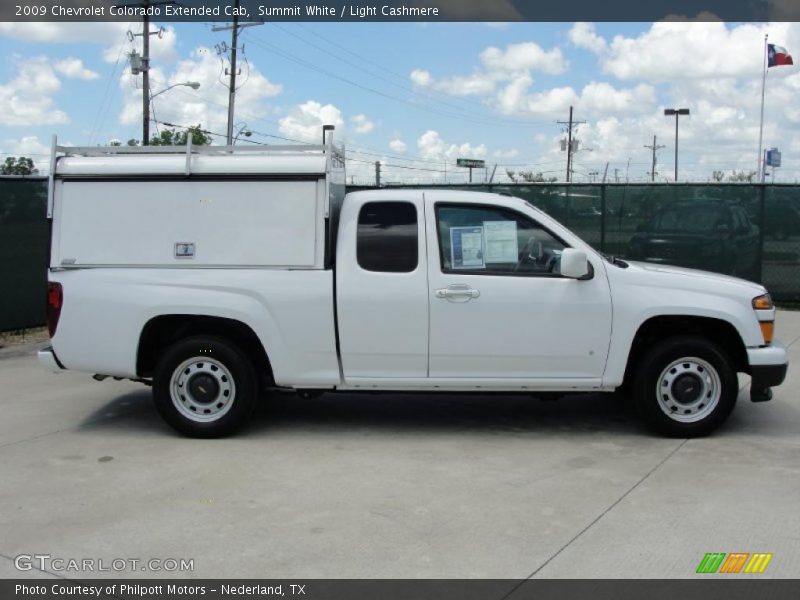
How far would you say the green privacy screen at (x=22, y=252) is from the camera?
10.6m

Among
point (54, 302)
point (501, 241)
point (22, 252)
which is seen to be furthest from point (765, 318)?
point (22, 252)

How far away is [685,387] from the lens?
20.6 ft

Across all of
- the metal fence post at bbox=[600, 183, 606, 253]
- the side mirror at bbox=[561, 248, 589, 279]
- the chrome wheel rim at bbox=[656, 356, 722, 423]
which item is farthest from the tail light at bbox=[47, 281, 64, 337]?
A: the metal fence post at bbox=[600, 183, 606, 253]

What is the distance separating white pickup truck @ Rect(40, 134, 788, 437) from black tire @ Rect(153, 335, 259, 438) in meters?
0.01

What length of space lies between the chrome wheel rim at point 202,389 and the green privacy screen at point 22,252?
5.53 m

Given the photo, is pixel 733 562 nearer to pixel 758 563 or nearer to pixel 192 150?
pixel 758 563

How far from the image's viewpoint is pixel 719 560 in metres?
4.15

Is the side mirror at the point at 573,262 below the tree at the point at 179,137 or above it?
below

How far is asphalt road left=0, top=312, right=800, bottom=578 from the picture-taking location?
4.23 meters

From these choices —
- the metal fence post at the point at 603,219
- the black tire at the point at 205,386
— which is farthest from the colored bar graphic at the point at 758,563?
the metal fence post at the point at 603,219

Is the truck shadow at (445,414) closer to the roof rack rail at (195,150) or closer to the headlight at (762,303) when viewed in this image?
the headlight at (762,303)

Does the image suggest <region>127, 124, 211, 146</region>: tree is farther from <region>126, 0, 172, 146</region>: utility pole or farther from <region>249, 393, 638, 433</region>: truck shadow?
<region>249, 393, 638, 433</region>: truck shadow
